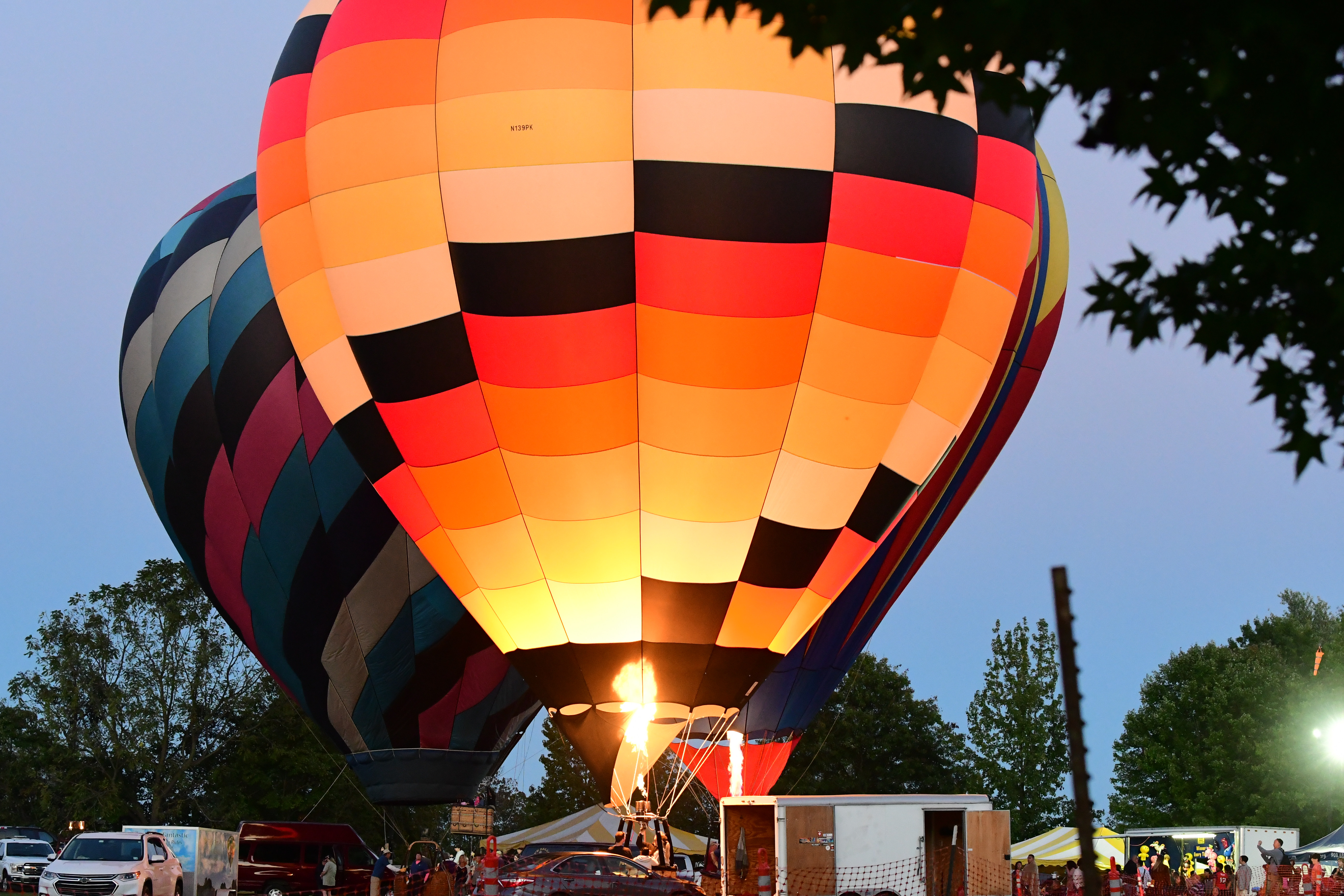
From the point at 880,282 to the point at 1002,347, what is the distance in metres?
5.11

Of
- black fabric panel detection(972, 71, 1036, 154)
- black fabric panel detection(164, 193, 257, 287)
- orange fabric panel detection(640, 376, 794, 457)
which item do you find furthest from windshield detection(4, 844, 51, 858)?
black fabric panel detection(972, 71, 1036, 154)

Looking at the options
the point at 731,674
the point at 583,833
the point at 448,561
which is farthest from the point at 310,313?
the point at 583,833

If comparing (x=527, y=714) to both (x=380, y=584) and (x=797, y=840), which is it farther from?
(x=797, y=840)

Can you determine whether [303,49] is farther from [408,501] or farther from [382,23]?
[408,501]

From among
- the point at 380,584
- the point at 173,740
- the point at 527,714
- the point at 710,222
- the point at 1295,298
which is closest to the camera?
the point at 1295,298

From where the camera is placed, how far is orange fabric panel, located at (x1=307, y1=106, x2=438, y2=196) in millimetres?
11844

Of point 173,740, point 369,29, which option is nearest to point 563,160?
point 369,29

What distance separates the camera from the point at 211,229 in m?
20.8

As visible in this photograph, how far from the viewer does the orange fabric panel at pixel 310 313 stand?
508 inches

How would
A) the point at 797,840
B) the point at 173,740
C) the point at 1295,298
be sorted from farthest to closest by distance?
1. the point at 173,740
2. the point at 797,840
3. the point at 1295,298

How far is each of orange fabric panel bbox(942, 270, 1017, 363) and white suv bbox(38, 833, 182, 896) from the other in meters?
9.88

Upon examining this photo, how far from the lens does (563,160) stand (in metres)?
11.4

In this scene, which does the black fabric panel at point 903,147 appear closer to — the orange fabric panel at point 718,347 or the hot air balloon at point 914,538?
the orange fabric panel at point 718,347

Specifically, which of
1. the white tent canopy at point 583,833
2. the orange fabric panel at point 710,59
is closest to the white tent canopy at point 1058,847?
the white tent canopy at point 583,833
